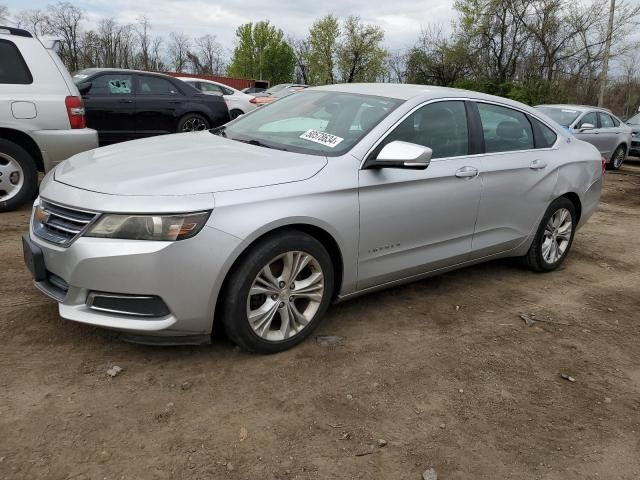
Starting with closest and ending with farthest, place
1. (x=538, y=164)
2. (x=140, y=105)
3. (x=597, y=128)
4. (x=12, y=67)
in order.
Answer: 1. (x=538, y=164)
2. (x=12, y=67)
3. (x=140, y=105)
4. (x=597, y=128)

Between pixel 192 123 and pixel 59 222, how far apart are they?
23.5 feet

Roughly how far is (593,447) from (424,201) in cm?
172

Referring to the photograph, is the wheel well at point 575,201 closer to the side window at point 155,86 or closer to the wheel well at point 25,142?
the wheel well at point 25,142

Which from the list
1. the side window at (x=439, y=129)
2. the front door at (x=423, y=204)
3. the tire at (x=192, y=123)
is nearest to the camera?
the front door at (x=423, y=204)

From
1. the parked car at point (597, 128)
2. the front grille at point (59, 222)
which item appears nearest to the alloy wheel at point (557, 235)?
the front grille at point (59, 222)

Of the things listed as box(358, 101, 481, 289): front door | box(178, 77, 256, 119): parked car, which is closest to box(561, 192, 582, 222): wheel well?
box(358, 101, 481, 289): front door

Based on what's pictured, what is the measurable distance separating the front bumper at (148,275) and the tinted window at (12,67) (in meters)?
3.49

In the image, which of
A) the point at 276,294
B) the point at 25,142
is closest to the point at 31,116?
the point at 25,142

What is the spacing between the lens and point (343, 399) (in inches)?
111

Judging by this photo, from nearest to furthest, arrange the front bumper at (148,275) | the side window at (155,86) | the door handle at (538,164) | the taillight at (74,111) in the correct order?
1. the front bumper at (148,275)
2. the door handle at (538,164)
3. the taillight at (74,111)
4. the side window at (155,86)

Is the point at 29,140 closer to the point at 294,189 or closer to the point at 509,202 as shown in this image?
the point at 294,189

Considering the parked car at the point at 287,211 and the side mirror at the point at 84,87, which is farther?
the side mirror at the point at 84,87

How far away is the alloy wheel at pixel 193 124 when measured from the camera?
963cm

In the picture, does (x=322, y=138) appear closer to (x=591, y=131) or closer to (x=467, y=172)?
(x=467, y=172)
